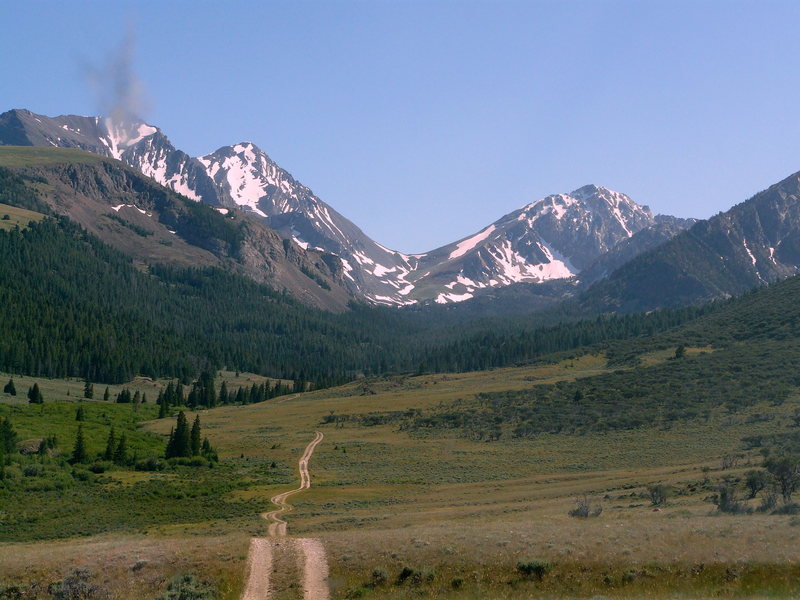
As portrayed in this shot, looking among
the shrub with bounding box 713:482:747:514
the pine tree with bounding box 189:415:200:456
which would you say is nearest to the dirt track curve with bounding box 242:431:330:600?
the shrub with bounding box 713:482:747:514

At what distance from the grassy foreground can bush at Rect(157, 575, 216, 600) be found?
50 cm

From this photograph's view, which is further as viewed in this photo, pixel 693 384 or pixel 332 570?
pixel 693 384

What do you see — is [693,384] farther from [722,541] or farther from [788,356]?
[722,541]

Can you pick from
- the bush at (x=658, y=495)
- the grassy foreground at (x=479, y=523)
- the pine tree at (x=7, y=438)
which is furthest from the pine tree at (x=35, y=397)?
the bush at (x=658, y=495)

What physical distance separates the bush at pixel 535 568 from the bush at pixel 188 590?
1179 centimetres

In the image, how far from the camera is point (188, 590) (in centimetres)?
2750

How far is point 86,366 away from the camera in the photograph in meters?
182

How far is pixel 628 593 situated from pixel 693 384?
9144cm

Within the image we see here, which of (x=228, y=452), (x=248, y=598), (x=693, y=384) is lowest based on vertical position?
(x=248, y=598)

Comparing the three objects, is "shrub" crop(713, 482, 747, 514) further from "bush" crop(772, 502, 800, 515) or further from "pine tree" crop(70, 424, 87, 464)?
"pine tree" crop(70, 424, 87, 464)

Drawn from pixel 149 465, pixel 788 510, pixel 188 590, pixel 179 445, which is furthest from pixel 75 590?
pixel 179 445

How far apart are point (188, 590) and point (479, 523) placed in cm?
1691

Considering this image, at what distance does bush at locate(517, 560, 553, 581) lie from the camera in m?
26.9

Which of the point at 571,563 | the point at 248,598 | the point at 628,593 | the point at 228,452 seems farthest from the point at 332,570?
the point at 228,452
